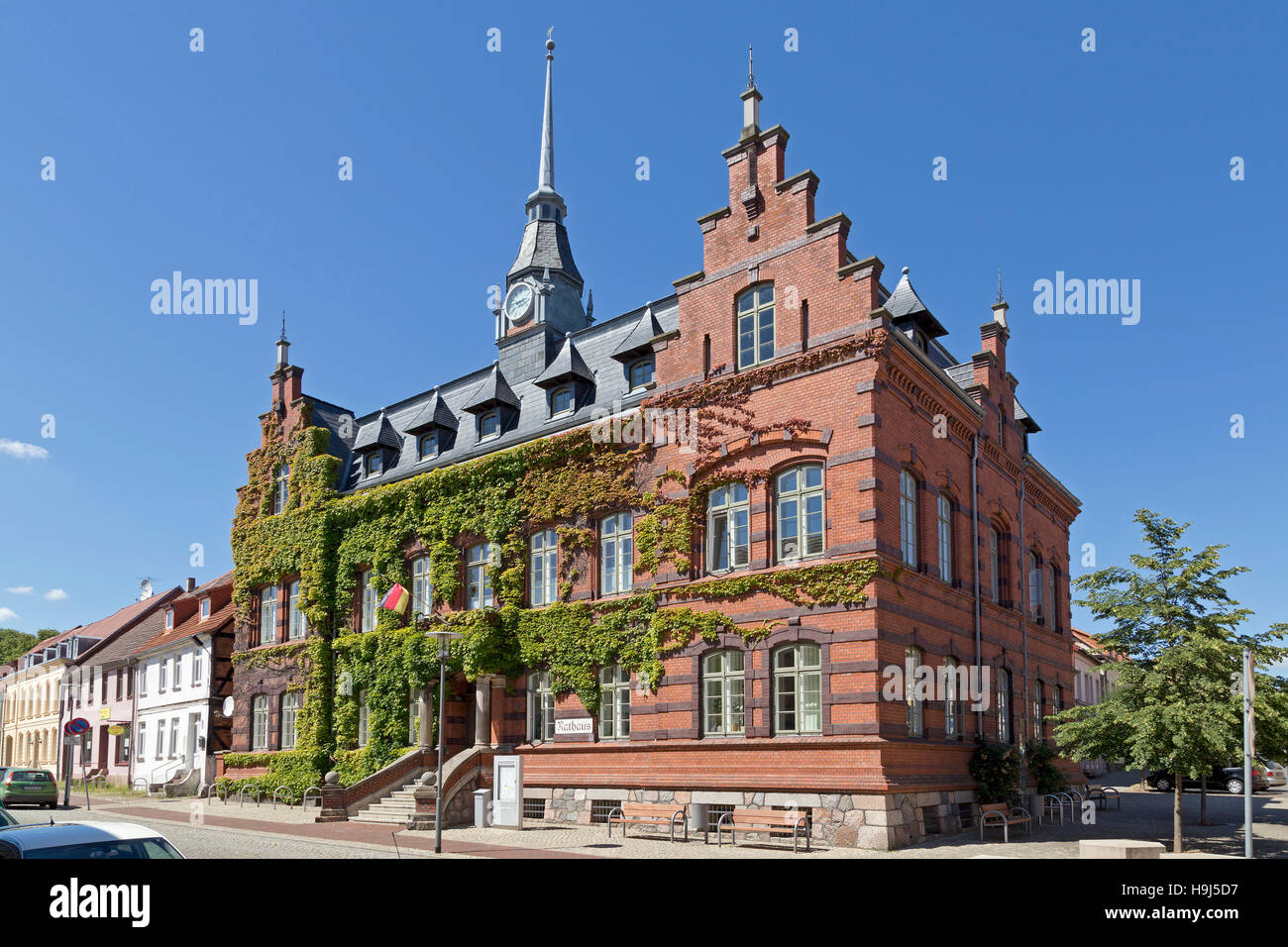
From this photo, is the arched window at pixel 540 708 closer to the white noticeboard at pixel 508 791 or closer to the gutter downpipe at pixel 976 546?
the white noticeboard at pixel 508 791

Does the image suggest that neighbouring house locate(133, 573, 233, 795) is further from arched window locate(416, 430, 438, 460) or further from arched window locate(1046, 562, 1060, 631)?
arched window locate(1046, 562, 1060, 631)

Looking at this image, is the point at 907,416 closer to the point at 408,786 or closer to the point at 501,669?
the point at 501,669

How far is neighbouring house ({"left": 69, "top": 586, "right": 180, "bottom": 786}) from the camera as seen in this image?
49.1 meters

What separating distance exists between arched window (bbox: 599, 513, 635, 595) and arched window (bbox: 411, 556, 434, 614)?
665cm

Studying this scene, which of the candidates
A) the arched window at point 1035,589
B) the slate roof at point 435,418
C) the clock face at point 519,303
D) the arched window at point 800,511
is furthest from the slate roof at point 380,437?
the arched window at point 1035,589

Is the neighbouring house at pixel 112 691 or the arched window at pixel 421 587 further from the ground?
the arched window at pixel 421 587

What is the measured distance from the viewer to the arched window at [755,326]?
23891mm

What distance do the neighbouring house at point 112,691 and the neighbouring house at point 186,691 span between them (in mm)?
1517

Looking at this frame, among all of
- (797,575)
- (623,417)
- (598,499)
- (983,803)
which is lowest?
(983,803)
